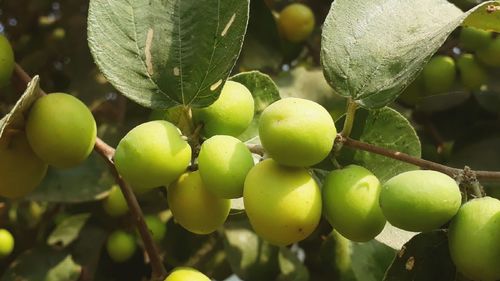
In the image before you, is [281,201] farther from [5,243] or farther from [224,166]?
[5,243]

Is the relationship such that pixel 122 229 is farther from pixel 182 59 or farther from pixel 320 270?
pixel 182 59

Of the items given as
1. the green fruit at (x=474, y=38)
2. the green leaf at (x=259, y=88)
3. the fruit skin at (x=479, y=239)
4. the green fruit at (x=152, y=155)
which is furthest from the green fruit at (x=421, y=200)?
the green fruit at (x=474, y=38)

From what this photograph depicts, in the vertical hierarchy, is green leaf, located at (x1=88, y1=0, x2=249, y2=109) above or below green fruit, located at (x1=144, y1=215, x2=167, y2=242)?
above

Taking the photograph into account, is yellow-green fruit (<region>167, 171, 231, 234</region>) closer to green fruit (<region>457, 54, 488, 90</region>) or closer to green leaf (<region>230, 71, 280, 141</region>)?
green leaf (<region>230, 71, 280, 141</region>)

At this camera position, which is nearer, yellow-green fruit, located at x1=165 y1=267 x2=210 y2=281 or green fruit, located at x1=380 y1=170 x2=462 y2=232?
green fruit, located at x1=380 y1=170 x2=462 y2=232

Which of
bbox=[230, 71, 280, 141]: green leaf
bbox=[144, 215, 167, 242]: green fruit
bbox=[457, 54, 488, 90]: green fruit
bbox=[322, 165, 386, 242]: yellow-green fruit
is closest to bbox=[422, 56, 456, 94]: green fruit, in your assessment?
bbox=[457, 54, 488, 90]: green fruit

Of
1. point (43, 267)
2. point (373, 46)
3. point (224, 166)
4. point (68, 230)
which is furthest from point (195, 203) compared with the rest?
point (68, 230)

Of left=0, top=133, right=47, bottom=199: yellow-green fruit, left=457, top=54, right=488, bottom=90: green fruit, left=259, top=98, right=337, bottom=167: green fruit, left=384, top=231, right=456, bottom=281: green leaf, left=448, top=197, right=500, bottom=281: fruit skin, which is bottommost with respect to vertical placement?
left=457, top=54, right=488, bottom=90: green fruit
